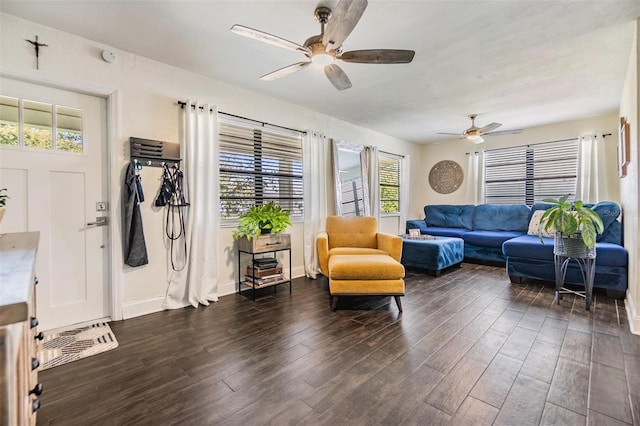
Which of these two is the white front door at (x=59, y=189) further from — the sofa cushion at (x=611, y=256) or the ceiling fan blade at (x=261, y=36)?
the sofa cushion at (x=611, y=256)

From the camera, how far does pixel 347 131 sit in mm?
4996

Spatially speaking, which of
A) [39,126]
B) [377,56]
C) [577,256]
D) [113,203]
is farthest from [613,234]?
[39,126]

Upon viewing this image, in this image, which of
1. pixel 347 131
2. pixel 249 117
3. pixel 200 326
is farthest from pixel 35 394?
pixel 347 131

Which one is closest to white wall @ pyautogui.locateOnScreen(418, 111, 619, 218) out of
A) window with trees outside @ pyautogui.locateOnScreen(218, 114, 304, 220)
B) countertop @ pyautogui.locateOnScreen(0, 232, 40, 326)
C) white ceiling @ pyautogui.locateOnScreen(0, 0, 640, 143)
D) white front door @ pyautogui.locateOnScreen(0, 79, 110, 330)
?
white ceiling @ pyautogui.locateOnScreen(0, 0, 640, 143)

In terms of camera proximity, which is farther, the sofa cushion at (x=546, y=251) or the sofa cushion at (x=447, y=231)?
the sofa cushion at (x=447, y=231)

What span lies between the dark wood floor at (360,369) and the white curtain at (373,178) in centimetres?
272

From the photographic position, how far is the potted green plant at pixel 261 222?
3.23 meters

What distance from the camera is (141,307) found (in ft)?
9.08

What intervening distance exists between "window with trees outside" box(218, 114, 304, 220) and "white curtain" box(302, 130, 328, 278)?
98 millimetres

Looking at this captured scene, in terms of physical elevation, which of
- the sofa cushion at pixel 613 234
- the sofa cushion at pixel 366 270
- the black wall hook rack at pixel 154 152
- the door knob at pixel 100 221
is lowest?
the sofa cushion at pixel 366 270

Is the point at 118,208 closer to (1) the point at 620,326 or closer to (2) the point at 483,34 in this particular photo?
(2) the point at 483,34

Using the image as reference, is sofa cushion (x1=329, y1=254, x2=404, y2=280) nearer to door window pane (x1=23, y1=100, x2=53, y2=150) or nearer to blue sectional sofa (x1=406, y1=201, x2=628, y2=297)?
blue sectional sofa (x1=406, y1=201, x2=628, y2=297)

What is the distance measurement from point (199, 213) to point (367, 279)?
1894 mm

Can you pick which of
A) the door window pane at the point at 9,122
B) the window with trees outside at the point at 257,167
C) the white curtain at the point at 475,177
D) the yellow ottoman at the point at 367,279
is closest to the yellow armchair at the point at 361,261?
the yellow ottoman at the point at 367,279
